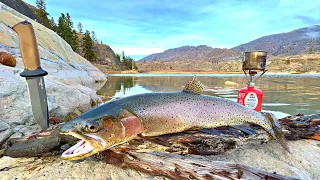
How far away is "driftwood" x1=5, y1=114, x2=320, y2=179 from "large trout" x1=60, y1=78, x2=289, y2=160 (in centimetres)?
14

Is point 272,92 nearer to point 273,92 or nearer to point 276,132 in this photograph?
point 273,92

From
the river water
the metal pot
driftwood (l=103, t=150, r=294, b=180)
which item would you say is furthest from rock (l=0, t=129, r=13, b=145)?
the river water

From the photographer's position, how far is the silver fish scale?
8.39 feet

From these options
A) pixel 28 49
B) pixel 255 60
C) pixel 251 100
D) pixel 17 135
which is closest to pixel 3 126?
pixel 17 135

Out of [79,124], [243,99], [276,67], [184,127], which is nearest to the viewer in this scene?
[79,124]

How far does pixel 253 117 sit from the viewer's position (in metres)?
3.11

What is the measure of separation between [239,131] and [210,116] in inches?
24.7

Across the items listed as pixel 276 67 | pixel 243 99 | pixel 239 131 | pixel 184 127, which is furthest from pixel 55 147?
pixel 276 67

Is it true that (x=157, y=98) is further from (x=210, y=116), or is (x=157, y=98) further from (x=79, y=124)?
(x=79, y=124)

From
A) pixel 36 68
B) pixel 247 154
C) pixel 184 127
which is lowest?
pixel 247 154

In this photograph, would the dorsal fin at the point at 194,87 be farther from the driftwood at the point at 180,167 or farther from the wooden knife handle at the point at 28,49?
the wooden knife handle at the point at 28,49

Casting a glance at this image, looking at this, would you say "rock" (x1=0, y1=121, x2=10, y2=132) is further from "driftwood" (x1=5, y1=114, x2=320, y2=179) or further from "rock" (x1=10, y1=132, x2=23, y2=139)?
"driftwood" (x1=5, y1=114, x2=320, y2=179)

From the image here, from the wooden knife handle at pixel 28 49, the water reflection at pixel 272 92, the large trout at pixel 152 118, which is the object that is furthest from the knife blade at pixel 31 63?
the water reflection at pixel 272 92

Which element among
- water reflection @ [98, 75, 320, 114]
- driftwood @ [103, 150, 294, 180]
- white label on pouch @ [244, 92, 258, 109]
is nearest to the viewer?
A: driftwood @ [103, 150, 294, 180]
